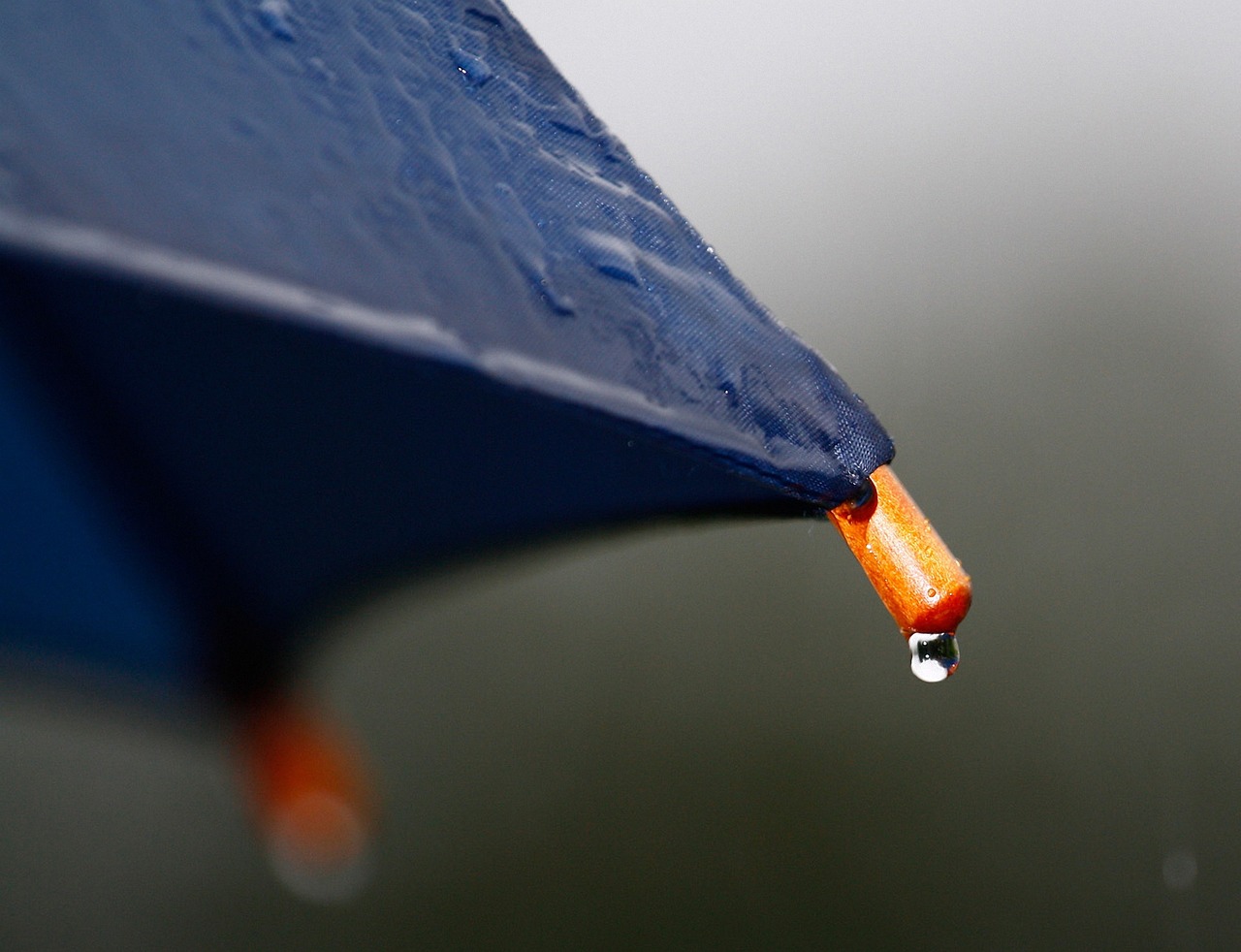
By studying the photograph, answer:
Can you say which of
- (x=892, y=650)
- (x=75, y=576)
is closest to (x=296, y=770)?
(x=75, y=576)

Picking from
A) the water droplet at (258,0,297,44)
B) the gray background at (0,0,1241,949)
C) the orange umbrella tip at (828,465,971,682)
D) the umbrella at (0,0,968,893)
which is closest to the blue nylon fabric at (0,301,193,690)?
the umbrella at (0,0,968,893)

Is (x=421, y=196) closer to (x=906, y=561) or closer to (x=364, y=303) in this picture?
(x=364, y=303)

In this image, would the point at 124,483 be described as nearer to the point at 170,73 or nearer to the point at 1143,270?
the point at 170,73

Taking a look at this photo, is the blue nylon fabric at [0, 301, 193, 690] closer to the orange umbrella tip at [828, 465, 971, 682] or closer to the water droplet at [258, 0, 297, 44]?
the water droplet at [258, 0, 297, 44]

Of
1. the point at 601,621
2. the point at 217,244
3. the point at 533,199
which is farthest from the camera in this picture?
the point at 601,621

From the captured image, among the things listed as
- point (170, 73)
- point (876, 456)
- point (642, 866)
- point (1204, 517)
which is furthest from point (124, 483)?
point (1204, 517)

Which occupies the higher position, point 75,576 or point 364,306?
point 364,306
